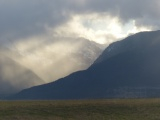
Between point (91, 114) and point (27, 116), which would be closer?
point (27, 116)

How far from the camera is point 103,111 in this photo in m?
66.1

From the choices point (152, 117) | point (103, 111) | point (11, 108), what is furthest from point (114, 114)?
point (11, 108)

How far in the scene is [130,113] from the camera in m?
64.7

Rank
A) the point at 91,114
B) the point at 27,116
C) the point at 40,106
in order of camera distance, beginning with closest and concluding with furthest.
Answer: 1. the point at 27,116
2. the point at 91,114
3. the point at 40,106

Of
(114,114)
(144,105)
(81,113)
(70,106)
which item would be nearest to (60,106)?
(70,106)

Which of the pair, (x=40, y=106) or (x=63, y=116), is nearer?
(x=63, y=116)

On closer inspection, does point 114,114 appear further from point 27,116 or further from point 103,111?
point 27,116

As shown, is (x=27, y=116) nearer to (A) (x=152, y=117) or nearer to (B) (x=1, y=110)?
(B) (x=1, y=110)

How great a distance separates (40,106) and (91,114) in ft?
39.9

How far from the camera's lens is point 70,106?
7038 centimetres

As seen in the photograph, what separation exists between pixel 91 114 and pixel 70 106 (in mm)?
8873

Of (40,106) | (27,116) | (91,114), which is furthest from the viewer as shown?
(40,106)

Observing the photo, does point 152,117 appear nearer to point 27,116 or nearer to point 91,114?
point 91,114

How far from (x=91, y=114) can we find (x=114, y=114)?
442 cm
